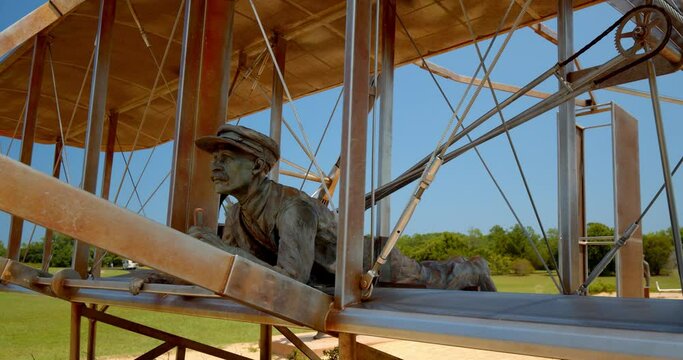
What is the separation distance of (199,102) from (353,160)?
217cm

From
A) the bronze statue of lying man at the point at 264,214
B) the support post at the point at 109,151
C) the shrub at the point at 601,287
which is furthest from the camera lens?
the shrub at the point at 601,287

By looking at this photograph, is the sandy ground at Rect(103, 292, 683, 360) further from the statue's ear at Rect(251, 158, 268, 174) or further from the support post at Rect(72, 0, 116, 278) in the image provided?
the statue's ear at Rect(251, 158, 268, 174)

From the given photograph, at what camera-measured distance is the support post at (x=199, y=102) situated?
12.5 feet

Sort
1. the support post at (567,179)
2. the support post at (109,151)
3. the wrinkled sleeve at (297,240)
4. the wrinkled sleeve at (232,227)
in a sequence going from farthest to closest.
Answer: the support post at (109,151)
the support post at (567,179)
the wrinkled sleeve at (232,227)
the wrinkled sleeve at (297,240)

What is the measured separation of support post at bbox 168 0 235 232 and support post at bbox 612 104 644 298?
5191mm

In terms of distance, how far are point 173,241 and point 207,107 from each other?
244 centimetres

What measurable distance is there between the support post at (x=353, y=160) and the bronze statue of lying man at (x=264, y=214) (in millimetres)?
556

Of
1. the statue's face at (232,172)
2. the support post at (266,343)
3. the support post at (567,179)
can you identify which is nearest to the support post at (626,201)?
the support post at (567,179)

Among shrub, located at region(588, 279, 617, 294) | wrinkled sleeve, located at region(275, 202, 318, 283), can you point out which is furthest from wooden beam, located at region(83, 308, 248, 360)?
shrub, located at region(588, 279, 617, 294)

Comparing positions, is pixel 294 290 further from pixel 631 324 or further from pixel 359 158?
pixel 631 324

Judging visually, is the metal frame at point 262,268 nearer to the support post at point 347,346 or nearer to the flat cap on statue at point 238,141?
the support post at point 347,346

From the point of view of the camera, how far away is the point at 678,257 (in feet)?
6.82

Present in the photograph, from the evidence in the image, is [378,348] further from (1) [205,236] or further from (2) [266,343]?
(1) [205,236]

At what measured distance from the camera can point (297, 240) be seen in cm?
263
